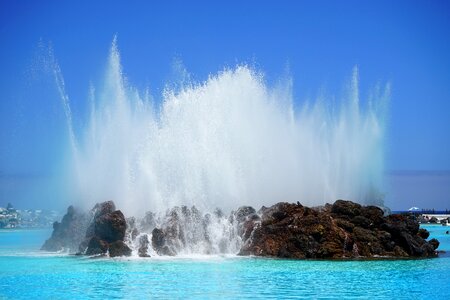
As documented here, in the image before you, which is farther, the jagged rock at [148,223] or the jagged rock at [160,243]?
the jagged rock at [148,223]

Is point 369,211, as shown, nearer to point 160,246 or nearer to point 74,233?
point 160,246

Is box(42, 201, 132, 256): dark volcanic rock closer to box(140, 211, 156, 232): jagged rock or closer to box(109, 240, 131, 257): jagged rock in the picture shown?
box(109, 240, 131, 257): jagged rock

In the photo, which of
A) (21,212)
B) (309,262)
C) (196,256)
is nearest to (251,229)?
(196,256)

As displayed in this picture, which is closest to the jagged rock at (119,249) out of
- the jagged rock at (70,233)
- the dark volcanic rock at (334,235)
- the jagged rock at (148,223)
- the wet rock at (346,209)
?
the jagged rock at (148,223)

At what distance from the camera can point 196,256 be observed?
36.1 m

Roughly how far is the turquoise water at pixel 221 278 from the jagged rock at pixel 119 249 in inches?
72.4

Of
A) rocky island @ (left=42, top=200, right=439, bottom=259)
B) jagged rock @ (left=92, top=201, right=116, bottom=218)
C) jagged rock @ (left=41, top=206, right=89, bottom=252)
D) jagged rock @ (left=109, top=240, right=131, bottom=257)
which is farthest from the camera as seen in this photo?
jagged rock @ (left=41, top=206, right=89, bottom=252)

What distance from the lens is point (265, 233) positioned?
3672cm

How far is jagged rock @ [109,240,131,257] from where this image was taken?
116 feet

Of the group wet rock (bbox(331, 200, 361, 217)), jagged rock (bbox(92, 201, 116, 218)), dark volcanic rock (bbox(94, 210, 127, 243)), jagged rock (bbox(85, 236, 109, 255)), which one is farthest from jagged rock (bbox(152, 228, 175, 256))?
wet rock (bbox(331, 200, 361, 217))

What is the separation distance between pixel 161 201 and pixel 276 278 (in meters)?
19.5

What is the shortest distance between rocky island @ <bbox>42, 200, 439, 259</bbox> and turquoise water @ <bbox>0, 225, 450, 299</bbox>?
2.16m

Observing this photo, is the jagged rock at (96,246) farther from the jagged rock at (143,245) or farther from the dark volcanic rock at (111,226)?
the jagged rock at (143,245)

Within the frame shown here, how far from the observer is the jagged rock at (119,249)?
116ft
